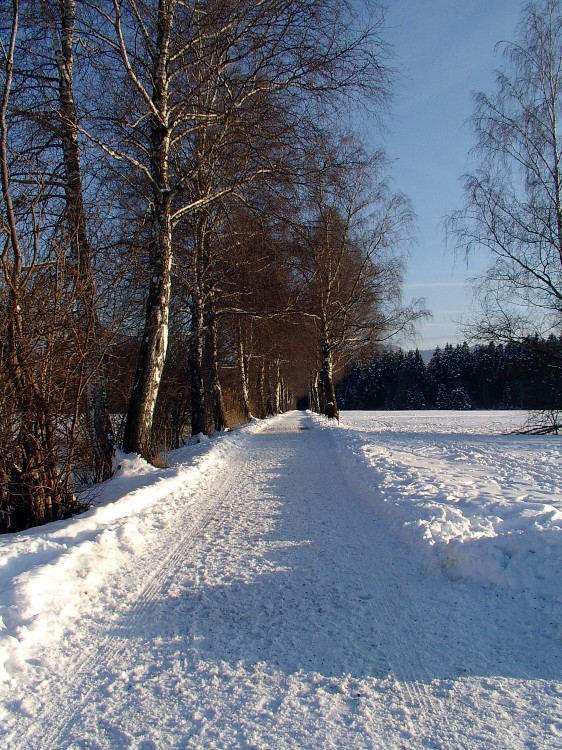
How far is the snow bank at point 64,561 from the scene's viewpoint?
10.4 feet

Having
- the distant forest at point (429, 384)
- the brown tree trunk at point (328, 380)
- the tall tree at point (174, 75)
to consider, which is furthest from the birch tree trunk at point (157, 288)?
the distant forest at point (429, 384)

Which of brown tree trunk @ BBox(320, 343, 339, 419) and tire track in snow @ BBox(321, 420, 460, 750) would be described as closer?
tire track in snow @ BBox(321, 420, 460, 750)

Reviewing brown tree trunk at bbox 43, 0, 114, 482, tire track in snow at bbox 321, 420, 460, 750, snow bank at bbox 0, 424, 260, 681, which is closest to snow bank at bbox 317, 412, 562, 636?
tire track in snow at bbox 321, 420, 460, 750

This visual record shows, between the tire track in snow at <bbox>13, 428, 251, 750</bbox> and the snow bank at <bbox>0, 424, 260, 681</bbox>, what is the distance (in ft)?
0.96

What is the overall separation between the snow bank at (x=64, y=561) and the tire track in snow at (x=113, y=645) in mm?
292

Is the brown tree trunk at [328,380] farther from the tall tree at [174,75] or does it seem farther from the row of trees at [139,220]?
the tall tree at [174,75]

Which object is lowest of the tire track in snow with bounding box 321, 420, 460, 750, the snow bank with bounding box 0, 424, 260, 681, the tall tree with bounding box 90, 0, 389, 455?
the tire track in snow with bounding box 321, 420, 460, 750

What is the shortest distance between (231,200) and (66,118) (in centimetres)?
571

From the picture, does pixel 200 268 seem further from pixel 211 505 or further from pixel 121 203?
pixel 211 505

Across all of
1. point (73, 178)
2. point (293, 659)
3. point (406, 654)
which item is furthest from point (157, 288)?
point (406, 654)

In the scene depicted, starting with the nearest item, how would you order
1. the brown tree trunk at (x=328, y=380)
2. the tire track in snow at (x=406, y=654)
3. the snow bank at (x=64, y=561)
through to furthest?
1. the tire track in snow at (x=406, y=654)
2. the snow bank at (x=64, y=561)
3. the brown tree trunk at (x=328, y=380)

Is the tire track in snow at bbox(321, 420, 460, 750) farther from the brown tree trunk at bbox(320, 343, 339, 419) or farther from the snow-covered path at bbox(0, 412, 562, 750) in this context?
the brown tree trunk at bbox(320, 343, 339, 419)

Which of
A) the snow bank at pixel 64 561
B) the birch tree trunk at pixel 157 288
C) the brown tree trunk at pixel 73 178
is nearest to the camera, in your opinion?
the snow bank at pixel 64 561

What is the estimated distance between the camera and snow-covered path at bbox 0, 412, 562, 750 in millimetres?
2287
